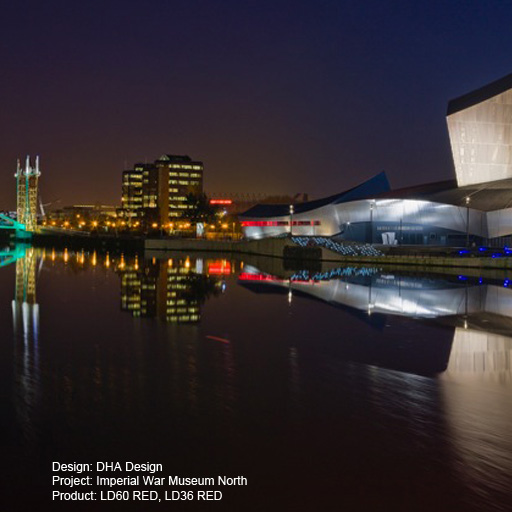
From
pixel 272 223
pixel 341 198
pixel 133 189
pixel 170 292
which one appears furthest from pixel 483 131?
pixel 133 189

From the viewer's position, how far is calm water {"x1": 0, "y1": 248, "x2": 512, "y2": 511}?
23.1ft

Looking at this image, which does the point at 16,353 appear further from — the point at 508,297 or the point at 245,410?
the point at 508,297

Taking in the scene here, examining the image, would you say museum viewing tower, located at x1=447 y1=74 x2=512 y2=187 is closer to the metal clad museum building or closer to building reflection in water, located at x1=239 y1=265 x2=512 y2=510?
the metal clad museum building

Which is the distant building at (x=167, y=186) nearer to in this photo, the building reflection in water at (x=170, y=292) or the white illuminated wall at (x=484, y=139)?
the white illuminated wall at (x=484, y=139)

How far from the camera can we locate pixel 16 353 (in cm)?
1350

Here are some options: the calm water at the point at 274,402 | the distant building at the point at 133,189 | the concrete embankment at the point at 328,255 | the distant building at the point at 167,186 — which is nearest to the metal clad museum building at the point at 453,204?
the concrete embankment at the point at 328,255

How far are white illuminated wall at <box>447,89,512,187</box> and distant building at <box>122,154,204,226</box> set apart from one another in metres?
119

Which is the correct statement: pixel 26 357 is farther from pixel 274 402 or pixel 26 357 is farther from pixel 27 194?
pixel 27 194

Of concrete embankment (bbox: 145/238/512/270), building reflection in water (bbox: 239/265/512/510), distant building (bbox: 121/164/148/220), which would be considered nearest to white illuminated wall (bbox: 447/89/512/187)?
concrete embankment (bbox: 145/238/512/270)

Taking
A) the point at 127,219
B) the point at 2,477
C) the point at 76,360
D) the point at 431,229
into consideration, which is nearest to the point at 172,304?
the point at 76,360

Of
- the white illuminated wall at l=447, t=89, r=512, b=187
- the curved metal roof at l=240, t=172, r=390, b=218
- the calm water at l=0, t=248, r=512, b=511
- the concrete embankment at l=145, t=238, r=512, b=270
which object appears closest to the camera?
the calm water at l=0, t=248, r=512, b=511

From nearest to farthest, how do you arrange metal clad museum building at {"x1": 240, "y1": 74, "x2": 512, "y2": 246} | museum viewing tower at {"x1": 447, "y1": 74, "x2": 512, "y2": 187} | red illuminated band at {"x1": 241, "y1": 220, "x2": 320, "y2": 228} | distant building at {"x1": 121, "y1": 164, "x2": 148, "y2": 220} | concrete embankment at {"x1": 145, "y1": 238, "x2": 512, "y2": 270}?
concrete embankment at {"x1": 145, "y1": 238, "x2": 512, "y2": 270} < museum viewing tower at {"x1": 447, "y1": 74, "x2": 512, "y2": 187} < metal clad museum building at {"x1": 240, "y1": 74, "x2": 512, "y2": 246} < red illuminated band at {"x1": 241, "y1": 220, "x2": 320, "y2": 228} < distant building at {"x1": 121, "y1": 164, "x2": 148, "y2": 220}

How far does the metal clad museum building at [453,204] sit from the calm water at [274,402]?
27.7m

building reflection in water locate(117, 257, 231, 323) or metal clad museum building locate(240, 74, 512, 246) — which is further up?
metal clad museum building locate(240, 74, 512, 246)
